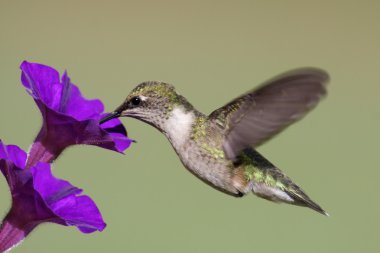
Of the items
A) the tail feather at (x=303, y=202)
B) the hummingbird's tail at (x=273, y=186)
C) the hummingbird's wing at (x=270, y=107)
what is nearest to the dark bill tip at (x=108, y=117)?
the hummingbird's wing at (x=270, y=107)

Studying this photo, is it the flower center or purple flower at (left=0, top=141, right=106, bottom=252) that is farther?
the flower center

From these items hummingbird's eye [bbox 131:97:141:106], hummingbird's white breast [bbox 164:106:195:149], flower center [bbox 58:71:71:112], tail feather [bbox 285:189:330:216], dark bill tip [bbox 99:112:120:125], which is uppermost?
flower center [bbox 58:71:71:112]

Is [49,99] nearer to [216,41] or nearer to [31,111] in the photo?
[31,111]

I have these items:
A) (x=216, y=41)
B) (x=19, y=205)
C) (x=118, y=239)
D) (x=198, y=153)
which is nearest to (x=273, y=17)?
(x=216, y=41)

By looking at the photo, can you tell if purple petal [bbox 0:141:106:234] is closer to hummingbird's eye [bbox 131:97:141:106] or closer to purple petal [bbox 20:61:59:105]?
purple petal [bbox 20:61:59:105]

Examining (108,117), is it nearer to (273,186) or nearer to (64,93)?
(64,93)

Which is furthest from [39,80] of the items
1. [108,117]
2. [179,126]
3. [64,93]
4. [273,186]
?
[273,186]

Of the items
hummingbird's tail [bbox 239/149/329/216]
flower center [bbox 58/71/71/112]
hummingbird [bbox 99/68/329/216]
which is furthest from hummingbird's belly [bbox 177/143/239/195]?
flower center [bbox 58/71/71/112]
